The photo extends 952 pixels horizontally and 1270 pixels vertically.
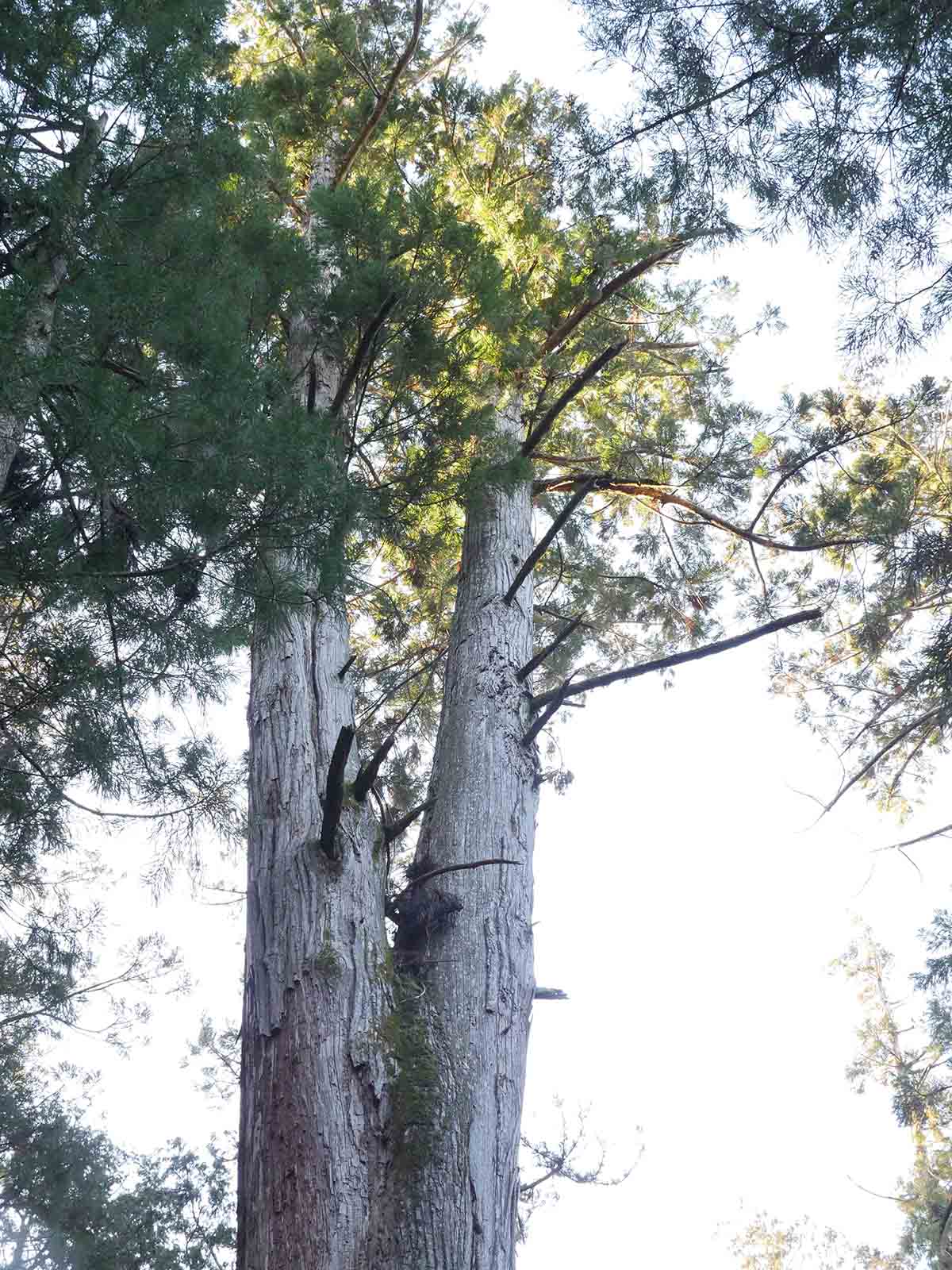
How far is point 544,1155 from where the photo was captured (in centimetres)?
473

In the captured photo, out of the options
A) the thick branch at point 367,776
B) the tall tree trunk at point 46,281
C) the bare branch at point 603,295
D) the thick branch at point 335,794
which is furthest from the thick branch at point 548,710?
the bare branch at point 603,295

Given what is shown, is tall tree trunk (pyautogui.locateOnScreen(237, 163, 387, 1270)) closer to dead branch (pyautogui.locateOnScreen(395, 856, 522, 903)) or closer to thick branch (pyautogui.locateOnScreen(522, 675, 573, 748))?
dead branch (pyautogui.locateOnScreen(395, 856, 522, 903))

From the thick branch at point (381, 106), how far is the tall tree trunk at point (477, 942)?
2.34m

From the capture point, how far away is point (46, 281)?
2.73m

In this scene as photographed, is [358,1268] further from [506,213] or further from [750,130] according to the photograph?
[506,213]

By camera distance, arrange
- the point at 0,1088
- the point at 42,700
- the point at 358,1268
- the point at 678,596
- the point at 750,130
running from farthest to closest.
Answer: the point at 0,1088
the point at 678,596
the point at 750,130
the point at 42,700
the point at 358,1268

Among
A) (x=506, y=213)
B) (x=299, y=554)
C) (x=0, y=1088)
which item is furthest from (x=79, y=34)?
(x=0, y=1088)

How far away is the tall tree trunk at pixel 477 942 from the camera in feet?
8.64

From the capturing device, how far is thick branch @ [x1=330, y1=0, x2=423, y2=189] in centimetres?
536

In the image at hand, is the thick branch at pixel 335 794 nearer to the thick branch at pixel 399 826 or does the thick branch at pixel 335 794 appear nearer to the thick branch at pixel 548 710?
the thick branch at pixel 399 826

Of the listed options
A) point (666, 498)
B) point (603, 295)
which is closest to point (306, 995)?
point (603, 295)

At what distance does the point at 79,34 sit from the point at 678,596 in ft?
14.1

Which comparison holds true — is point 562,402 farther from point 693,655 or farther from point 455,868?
point 455,868

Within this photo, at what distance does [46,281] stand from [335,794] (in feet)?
4.95
